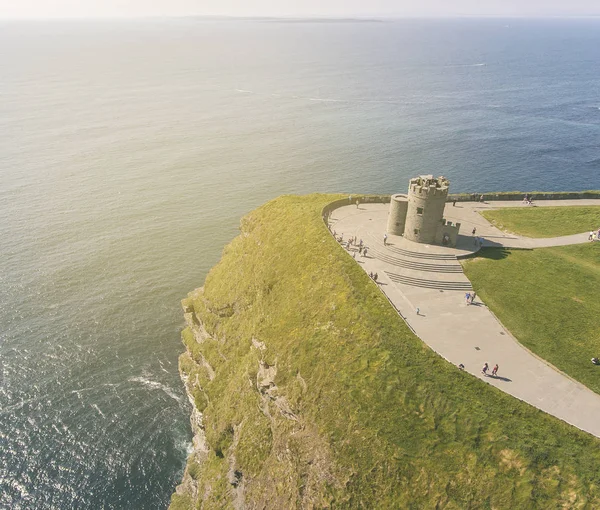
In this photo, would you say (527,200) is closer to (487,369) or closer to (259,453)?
(487,369)

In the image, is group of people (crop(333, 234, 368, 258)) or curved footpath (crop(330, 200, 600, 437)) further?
group of people (crop(333, 234, 368, 258))

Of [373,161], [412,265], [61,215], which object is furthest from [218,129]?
[412,265]

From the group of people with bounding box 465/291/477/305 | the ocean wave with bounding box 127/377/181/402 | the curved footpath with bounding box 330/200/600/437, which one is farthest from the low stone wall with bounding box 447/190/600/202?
the ocean wave with bounding box 127/377/181/402

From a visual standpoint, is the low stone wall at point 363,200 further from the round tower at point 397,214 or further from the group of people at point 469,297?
the group of people at point 469,297

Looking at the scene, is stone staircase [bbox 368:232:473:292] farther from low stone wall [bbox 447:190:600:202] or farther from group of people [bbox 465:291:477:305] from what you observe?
low stone wall [bbox 447:190:600:202]

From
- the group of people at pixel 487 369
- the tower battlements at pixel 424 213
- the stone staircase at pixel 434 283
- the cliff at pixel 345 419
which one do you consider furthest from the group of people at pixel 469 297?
the tower battlements at pixel 424 213

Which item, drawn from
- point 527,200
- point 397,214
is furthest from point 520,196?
point 397,214

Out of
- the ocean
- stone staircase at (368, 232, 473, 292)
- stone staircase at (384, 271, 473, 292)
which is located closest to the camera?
the ocean

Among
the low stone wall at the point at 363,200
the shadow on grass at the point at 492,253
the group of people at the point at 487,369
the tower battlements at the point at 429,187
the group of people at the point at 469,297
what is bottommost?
the group of people at the point at 487,369
